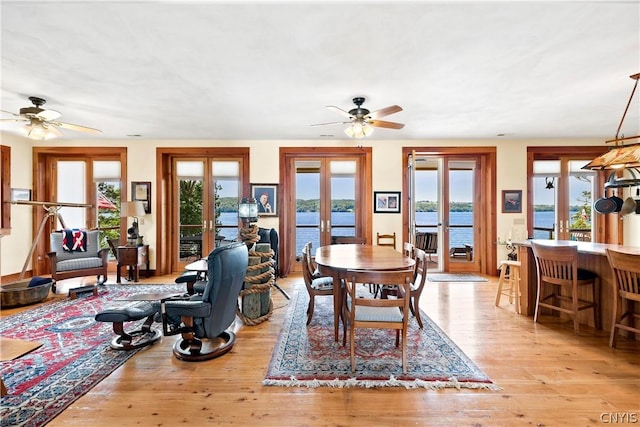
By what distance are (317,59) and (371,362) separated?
2671 mm

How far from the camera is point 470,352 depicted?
2.56 metres

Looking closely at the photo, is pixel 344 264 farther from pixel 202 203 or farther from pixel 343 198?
pixel 202 203

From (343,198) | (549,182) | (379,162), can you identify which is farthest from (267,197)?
(549,182)

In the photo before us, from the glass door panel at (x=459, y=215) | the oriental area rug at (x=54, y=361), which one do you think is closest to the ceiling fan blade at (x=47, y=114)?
the oriental area rug at (x=54, y=361)

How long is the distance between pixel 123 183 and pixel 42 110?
2.31 m

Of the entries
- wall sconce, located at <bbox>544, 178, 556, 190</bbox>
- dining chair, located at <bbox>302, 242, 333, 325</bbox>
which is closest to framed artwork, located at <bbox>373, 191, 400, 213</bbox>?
dining chair, located at <bbox>302, 242, 333, 325</bbox>

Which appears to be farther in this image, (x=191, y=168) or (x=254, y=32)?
(x=191, y=168)

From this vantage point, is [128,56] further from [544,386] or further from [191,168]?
[544,386]

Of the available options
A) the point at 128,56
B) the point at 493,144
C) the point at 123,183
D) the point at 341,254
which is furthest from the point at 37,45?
the point at 493,144

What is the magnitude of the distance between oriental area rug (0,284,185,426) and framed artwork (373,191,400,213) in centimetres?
432

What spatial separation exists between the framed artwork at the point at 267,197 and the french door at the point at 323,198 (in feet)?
0.78

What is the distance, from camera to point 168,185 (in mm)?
5840

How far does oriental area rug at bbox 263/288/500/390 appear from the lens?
2084 millimetres

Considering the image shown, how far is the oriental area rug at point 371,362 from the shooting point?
208 centimetres
